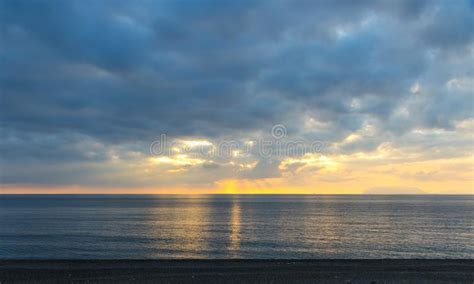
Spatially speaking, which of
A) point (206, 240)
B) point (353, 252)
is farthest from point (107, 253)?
point (353, 252)

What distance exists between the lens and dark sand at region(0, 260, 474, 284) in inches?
1198

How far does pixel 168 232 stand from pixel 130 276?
50.3 meters

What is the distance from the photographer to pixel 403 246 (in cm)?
6206

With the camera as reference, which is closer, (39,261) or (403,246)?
(39,261)

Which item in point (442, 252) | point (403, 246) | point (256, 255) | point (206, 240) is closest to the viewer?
point (256, 255)

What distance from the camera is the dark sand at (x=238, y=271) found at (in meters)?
30.4

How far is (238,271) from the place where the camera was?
34.3m

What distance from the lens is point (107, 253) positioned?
54094mm

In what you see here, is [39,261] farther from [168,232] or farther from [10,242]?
[168,232]

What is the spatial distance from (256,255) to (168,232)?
3269 cm

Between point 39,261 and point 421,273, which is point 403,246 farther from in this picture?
point 39,261

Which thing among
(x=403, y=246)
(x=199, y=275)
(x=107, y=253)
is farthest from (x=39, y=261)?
(x=403, y=246)

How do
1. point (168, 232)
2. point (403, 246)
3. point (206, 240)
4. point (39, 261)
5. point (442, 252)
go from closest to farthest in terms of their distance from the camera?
point (39, 261) < point (442, 252) < point (403, 246) < point (206, 240) < point (168, 232)

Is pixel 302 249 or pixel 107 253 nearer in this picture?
pixel 107 253
